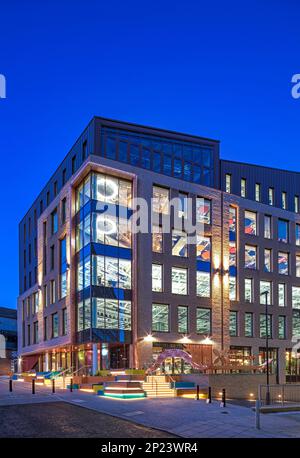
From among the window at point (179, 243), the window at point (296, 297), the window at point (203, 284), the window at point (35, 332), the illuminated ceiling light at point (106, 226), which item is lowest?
the window at point (35, 332)

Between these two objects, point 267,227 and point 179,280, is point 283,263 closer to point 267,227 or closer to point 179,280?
point 267,227

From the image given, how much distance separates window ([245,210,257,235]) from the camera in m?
59.8

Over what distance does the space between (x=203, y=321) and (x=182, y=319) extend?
280 cm

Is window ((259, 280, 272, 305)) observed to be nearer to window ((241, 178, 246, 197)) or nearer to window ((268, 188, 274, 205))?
window ((268, 188, 274, 205))

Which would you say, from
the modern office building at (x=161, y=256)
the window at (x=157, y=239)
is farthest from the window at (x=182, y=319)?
the window at (x=157, y=239)

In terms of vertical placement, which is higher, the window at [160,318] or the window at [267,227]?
the window at [267,227]

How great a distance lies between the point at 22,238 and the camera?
81.8 m

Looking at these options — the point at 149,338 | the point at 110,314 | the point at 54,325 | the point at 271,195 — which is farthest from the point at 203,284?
the point at 54,325

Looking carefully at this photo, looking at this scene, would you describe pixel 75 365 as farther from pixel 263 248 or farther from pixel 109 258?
pixel 263 248

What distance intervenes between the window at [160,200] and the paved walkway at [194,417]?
2495 cm

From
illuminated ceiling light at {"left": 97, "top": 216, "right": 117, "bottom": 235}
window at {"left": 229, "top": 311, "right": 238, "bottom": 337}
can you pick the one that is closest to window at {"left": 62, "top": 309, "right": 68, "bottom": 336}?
illuminated ceiling light at {"left": 97, "top": 216, "right": 117, "bottom": 235}

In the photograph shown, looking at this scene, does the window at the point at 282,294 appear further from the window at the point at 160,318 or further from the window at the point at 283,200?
the window at the point at 160,318

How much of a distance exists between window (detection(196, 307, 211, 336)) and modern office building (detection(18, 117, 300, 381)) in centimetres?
10

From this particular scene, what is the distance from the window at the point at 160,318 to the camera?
163 feet
